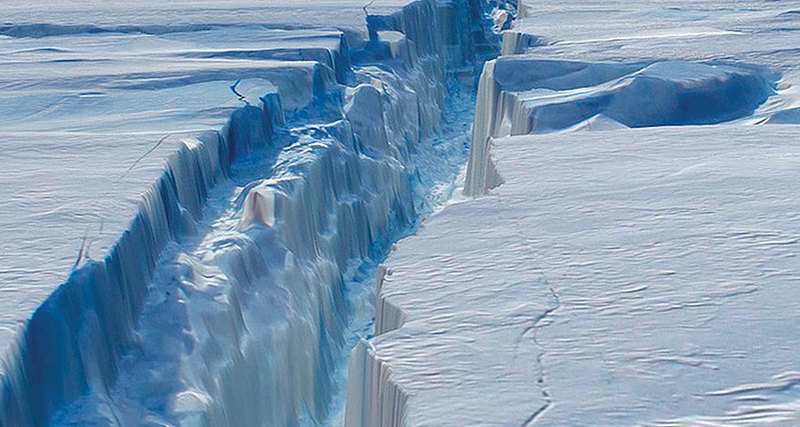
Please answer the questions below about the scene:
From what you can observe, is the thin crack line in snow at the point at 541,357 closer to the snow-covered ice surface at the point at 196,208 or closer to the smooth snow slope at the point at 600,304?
the smooth snow slope at the point at 600,304

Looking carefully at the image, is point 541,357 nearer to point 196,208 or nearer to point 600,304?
point 600,304

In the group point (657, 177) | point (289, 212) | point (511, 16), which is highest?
point (657, 177)

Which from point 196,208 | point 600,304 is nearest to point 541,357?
point 600,304

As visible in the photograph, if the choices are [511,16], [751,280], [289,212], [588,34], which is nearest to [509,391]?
[751,280]

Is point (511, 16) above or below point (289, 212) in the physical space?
below

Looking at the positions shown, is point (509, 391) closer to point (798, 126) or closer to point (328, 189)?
point (798, 126)

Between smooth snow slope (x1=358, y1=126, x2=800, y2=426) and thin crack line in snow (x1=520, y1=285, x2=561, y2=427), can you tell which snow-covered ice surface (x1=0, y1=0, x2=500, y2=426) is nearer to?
smooth snow slope (x1=358, y1=126, x2=800, y2=426)
